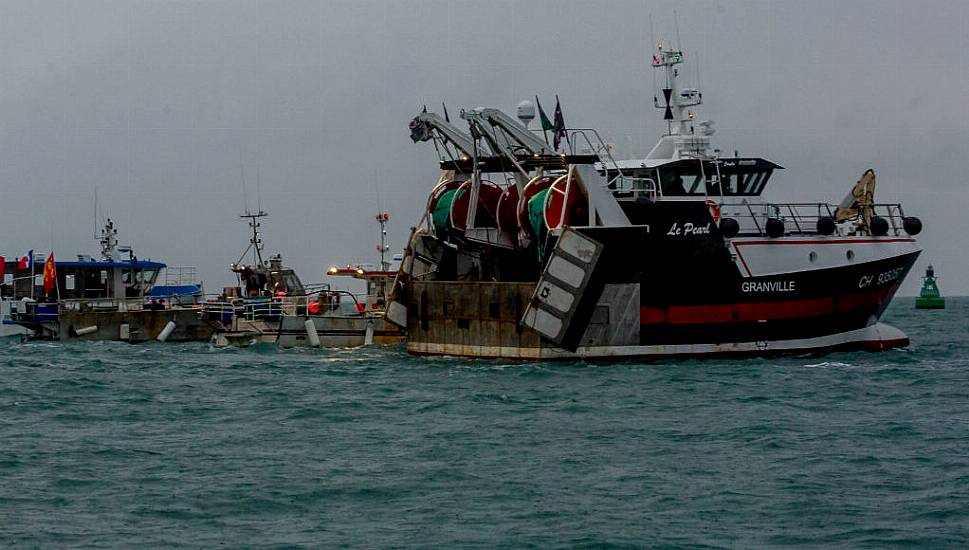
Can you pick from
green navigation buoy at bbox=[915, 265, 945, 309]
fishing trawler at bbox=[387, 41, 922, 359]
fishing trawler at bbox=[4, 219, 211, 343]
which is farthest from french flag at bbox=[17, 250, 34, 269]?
green navigation buoy at bbox=[915, 265, 945, 309]

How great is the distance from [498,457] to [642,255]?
14.4 metres

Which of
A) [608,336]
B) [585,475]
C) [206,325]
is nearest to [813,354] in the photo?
[608,336]

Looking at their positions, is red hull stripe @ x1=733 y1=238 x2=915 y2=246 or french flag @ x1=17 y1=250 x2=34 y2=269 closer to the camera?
red hull stripe @ x1=733 y1=238 x2=915 y2=246

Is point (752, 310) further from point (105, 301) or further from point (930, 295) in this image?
point (930, 295)

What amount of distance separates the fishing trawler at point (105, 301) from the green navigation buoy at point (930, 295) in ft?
293

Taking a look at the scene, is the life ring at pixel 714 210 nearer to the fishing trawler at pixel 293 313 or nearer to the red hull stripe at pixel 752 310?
the red hull stripe at pixel 752 310

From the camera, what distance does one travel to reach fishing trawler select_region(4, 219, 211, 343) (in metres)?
52.1

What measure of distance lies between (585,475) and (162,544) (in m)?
6.75

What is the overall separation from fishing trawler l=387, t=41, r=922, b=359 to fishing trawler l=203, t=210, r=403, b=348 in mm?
5382

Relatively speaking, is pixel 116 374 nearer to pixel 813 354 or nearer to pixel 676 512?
pixel 813 354

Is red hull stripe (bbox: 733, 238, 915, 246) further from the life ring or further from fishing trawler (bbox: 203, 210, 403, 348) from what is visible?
fishing trawler (bbox: 203, 210, 403, 348)

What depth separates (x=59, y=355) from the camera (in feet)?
148

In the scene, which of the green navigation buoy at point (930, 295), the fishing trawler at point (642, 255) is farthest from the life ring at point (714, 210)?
the green navigation buoy at point (930, 295)

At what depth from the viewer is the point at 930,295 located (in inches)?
5290
